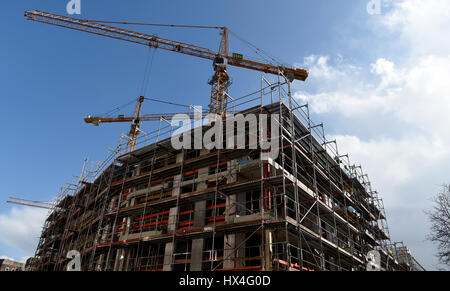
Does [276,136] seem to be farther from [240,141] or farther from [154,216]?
[154,216]

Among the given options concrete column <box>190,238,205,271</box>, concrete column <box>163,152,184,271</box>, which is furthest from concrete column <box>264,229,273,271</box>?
concrete column <box>163,152,184,271</box>

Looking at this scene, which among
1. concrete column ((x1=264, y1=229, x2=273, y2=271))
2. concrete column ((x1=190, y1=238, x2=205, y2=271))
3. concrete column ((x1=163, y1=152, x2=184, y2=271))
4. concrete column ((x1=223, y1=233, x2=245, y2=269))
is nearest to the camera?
concrete column ((x1=264, y1=229, x2=273, y2=271))

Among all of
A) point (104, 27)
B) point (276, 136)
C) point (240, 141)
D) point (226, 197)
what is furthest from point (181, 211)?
point (104, 27)

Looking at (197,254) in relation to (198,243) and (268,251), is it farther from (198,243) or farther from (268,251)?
(268,251)

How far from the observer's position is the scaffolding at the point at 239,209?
16.0 m

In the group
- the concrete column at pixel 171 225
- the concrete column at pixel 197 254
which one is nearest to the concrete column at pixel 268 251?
the concrete column at pixel 197 254

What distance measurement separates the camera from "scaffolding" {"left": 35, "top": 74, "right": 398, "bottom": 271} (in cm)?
1605

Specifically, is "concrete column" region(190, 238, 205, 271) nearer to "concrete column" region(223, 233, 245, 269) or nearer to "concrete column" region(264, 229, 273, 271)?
"concrete column" region(223, 233, 245, 269)

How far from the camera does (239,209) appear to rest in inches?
717

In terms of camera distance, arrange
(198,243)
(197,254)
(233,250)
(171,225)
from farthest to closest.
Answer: (171,225), (198,243), (197,254), (233,250)

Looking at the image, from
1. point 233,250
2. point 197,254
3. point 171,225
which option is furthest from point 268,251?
point 171,225

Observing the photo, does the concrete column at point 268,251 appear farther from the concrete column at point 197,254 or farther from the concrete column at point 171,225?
the concrete column at point 171,225
